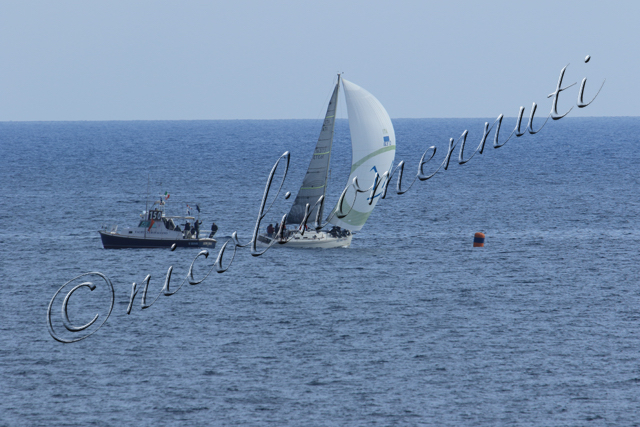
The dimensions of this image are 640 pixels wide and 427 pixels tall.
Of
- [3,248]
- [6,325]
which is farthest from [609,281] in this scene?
[3,248]

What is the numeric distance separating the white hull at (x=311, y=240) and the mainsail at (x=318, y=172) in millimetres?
2827

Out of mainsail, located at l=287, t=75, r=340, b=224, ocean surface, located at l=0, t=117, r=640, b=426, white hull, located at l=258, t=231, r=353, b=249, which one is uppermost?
mainsail, located at l=287, t=75, r=340, b=224

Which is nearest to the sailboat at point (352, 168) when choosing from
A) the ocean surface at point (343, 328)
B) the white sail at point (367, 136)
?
the white sail at point (367, 136)

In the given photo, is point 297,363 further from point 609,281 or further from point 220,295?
point 609,281

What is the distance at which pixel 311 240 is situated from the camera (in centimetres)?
7644

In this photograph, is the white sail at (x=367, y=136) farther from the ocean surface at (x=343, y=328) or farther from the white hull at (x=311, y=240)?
the ocean surface at (x=343, y=328)

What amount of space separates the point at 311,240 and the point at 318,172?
725 centimetres

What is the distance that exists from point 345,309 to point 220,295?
1038cm

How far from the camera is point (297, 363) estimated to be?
1797 inches

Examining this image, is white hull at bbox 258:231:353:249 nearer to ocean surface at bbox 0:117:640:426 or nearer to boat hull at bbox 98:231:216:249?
ocean surface at bbox 0:117:640:426

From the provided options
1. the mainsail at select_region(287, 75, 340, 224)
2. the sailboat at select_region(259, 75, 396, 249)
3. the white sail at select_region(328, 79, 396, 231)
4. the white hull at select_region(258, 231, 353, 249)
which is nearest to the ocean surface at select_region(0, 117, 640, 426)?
the white hull at select_region(258, 231, 353, 249)

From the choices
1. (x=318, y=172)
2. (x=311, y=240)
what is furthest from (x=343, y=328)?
(x=318, y=172)

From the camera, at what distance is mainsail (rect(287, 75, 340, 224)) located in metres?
78.0

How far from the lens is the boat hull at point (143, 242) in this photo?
7625 cm
